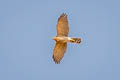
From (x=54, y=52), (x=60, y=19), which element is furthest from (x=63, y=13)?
(x=54, y=52)

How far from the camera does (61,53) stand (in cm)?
2522

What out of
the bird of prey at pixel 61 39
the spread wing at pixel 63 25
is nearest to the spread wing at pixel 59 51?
the bird of prey at pixel 61 39

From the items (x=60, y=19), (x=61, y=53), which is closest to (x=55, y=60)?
(x=61, y=53)

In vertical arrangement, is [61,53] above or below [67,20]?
below

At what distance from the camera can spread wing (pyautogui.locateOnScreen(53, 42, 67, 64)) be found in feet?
82.6

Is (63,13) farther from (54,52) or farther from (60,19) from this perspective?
(54,52)

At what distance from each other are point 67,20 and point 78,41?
1200mm

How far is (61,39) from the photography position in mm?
25391

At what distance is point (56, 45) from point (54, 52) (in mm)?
388

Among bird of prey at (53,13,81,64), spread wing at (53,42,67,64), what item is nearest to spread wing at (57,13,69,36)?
bird of prey at (53,13,81,64)

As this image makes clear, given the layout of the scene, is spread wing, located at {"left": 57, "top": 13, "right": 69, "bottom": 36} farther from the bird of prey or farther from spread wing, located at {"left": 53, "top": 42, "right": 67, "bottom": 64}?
spread wing, located at {"left": 53, "top": 42, "right": 67, "bottom": 64}

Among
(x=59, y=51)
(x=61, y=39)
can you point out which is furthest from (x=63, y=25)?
(x=59, y=51)

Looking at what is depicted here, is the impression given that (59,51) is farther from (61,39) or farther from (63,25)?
(63,25)

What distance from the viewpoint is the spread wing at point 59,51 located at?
82.6 feet
